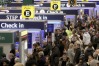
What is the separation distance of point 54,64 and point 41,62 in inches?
30.7

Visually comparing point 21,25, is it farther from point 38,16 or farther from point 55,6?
point 55,6

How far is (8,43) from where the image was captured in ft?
46.7

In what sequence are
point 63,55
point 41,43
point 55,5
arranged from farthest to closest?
point 55,5 < point 41,43 < point 63,55

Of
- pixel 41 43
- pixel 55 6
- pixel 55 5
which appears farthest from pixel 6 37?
pixel 55 5

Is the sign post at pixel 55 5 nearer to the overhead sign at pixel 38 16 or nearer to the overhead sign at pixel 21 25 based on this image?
the overhead sign at pixel 38 16

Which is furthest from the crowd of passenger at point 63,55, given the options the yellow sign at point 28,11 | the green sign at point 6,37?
the yellow sign at point 28,11

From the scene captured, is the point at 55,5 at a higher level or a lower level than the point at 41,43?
lower

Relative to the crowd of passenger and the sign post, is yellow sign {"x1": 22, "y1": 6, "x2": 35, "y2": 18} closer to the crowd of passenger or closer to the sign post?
the crowd of passenger

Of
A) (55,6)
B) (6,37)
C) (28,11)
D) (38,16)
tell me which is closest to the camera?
(6,37)

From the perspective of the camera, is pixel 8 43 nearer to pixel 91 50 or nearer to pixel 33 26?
pixel 91 50

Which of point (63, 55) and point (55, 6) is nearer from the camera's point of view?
point (63, 55)

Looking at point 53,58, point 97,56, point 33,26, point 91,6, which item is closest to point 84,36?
point 33,26

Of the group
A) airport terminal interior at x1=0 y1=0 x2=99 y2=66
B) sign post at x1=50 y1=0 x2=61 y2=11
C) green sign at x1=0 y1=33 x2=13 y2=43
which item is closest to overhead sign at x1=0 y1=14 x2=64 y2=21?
airport terminal interior at x1=0 y1=0 x2=99 y2=66

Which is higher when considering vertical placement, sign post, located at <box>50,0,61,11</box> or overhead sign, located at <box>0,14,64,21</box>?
overhead sign, located at <box>0,14,64,21</box>
